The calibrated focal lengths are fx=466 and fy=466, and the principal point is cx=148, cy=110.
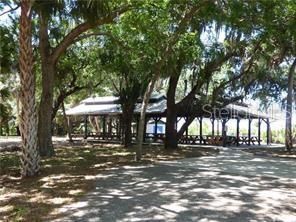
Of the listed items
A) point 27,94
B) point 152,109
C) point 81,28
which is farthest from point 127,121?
point 27,94

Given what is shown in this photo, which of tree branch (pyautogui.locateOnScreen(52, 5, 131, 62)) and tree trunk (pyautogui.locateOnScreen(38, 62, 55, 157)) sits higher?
tree branch (pyautogui.locateOnScreen(52, 5, 131, 62))

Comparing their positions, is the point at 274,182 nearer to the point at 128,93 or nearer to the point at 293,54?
the point at 293,54

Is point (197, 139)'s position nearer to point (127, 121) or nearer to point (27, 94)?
point (127, 121)

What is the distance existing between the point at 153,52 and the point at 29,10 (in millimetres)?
6710

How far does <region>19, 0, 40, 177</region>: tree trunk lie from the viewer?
40.8 ft

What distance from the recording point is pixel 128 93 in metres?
27.7

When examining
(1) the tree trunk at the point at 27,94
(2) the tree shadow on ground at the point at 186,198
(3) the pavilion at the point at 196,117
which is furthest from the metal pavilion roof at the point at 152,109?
(2) the tree shadow on ground at the point at 186,198

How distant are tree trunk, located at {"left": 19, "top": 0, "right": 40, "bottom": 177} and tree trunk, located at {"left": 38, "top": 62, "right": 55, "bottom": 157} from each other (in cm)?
622

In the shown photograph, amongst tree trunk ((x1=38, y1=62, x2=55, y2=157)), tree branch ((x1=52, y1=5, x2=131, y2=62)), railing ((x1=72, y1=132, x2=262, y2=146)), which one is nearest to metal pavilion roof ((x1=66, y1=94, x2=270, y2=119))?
railing ((x1=72, y1=132, x2=262, y2=146))

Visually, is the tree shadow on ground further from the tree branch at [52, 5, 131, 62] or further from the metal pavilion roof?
the metal pavilion roof

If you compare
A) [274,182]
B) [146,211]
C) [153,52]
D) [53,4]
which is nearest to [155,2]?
[153,52]

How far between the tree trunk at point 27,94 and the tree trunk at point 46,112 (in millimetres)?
6215

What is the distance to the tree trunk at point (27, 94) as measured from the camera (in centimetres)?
1242

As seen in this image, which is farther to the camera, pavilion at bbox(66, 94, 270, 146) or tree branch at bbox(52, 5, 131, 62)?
pavilion at bbox(66, 94, 270, 146)
